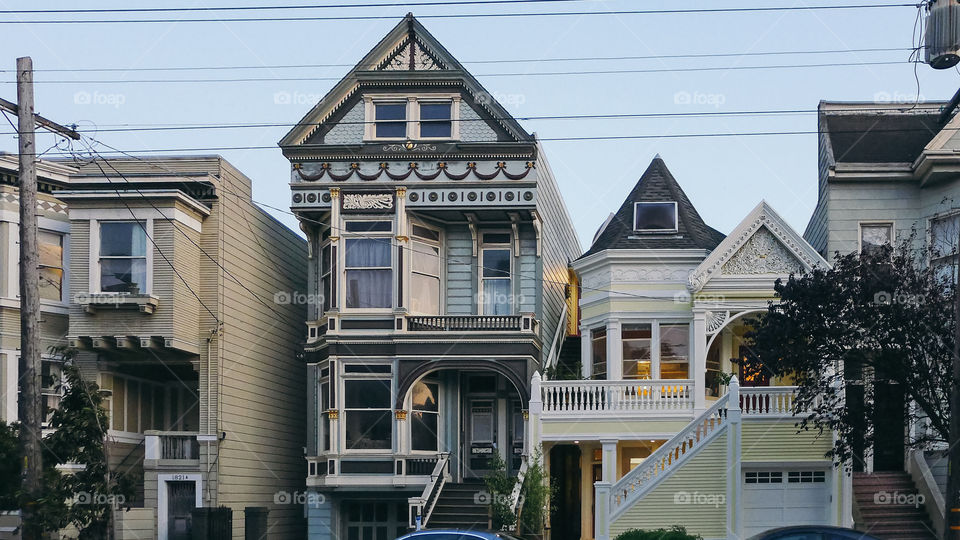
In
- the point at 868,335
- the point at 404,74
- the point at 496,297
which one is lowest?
the point at 868,335

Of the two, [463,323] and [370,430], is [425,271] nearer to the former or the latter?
[463,323]

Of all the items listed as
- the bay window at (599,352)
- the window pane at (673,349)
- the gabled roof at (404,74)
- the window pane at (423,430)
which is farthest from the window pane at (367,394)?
the window pane at (673,349)

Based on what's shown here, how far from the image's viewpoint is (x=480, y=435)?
30.9m

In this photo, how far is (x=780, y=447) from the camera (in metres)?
26.0

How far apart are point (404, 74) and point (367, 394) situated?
27.7 feet

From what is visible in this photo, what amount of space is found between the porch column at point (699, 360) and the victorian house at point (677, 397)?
3cm

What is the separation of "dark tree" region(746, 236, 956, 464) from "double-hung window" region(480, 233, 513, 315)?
903cm

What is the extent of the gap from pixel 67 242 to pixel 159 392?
17.8 feet

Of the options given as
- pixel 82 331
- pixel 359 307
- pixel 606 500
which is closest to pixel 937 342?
pixel 606 500

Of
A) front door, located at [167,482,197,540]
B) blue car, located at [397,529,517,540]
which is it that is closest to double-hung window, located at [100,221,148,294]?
front door, located at [167,482,197,540]

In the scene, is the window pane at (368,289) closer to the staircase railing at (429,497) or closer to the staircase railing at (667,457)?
the staircase railing at (429,497)

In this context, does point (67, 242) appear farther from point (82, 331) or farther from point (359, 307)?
point (359, 307)

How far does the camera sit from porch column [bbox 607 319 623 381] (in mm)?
28859

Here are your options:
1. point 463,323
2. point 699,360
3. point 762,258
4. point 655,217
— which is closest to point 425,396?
point 463,323
